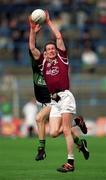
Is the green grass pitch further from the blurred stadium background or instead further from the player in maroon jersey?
the blurred stadium background

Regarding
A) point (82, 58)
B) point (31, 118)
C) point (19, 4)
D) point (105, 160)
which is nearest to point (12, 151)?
point (105, 160)

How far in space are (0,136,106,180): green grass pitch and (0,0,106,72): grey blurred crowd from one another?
1320 centimetres

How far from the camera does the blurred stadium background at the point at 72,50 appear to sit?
31.3m

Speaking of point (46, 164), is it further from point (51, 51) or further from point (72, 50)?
point (72, 50)

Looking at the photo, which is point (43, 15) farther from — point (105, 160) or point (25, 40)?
point (25, 40)

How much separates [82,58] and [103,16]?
410 cm

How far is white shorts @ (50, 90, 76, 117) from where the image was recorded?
1335 centimetres

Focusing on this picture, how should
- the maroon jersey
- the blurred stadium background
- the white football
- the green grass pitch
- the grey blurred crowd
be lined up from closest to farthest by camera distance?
the green grass pitch → the maroon jersey → the white football → the blurred stadium background → the grey blurred crowd

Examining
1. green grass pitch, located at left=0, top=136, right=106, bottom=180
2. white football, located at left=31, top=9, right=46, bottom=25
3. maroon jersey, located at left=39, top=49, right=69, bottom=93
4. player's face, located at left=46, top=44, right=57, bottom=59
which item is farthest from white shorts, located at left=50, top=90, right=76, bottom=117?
white football, located at left=31, top=9, right=46, bottom=25

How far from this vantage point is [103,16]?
124 feet

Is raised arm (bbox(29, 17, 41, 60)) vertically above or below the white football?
below

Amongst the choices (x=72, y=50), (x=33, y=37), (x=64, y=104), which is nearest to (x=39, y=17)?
(x=33, y=37)

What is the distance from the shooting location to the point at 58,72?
44.3ft

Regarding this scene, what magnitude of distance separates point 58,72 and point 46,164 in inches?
101
